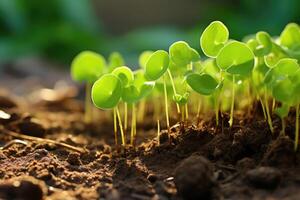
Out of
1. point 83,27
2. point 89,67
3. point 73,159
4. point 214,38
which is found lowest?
point 73,159

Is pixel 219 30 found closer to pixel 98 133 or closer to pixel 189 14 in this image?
pixel 98 133

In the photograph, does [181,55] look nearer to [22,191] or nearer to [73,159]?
[73,159]

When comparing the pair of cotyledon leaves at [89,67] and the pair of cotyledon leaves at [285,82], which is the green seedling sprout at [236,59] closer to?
the pair of cotyledon leaves at [285,82]

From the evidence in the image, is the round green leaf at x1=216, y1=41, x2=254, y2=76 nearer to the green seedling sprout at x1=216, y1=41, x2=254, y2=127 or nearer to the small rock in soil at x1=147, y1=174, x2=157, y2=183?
the green seedling sprout at x1=216, y1=41, x2=254, y2=127

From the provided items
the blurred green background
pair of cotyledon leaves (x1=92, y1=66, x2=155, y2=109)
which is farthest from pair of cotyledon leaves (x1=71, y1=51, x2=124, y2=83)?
the blurred green background

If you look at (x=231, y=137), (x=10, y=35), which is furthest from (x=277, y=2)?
(x=231, y=137)

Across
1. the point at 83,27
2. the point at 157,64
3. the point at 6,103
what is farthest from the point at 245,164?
the point at 83,27
